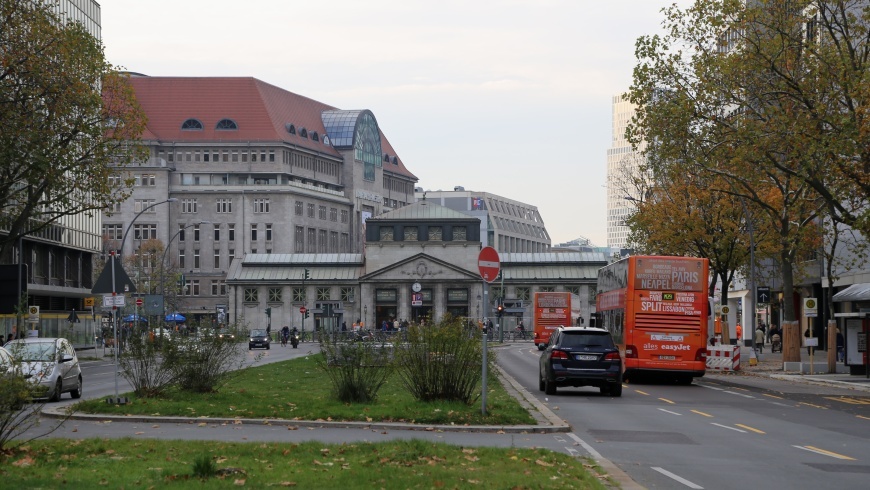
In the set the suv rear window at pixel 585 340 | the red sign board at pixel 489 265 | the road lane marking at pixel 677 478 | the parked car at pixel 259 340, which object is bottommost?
the parked car at pixel 259 340

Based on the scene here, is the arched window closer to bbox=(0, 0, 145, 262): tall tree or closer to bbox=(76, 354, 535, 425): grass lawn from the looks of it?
bbox=(0, 0, 145, 262): tall tree

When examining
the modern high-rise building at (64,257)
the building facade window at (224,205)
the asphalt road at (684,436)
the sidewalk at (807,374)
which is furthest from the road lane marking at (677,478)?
the building facade window at (224,205)

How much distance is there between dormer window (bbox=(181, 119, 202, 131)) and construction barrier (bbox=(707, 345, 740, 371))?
119337 mm

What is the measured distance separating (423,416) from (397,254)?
4531 inches

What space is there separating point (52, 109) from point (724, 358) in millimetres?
26945

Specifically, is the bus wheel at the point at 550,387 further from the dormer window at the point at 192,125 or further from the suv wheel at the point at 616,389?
the dormer window at the point at 192,125

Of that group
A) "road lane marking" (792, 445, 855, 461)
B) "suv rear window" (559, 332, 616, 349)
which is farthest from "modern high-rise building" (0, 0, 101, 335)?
"road lane marking" (792, 445, 855, 461)

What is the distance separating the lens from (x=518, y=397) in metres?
28.7

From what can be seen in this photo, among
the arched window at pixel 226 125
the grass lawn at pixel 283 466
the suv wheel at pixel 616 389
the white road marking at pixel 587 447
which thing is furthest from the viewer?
the arched window at pixel 226 125

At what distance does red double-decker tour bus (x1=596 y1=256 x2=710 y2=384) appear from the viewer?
1474 inches

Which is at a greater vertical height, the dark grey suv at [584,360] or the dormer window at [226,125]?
the dormer window at [226,125]

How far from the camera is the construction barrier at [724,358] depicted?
162ft

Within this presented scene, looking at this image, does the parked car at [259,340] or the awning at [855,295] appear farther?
the parked car at [259,340]

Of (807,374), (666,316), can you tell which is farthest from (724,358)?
(666,316)
